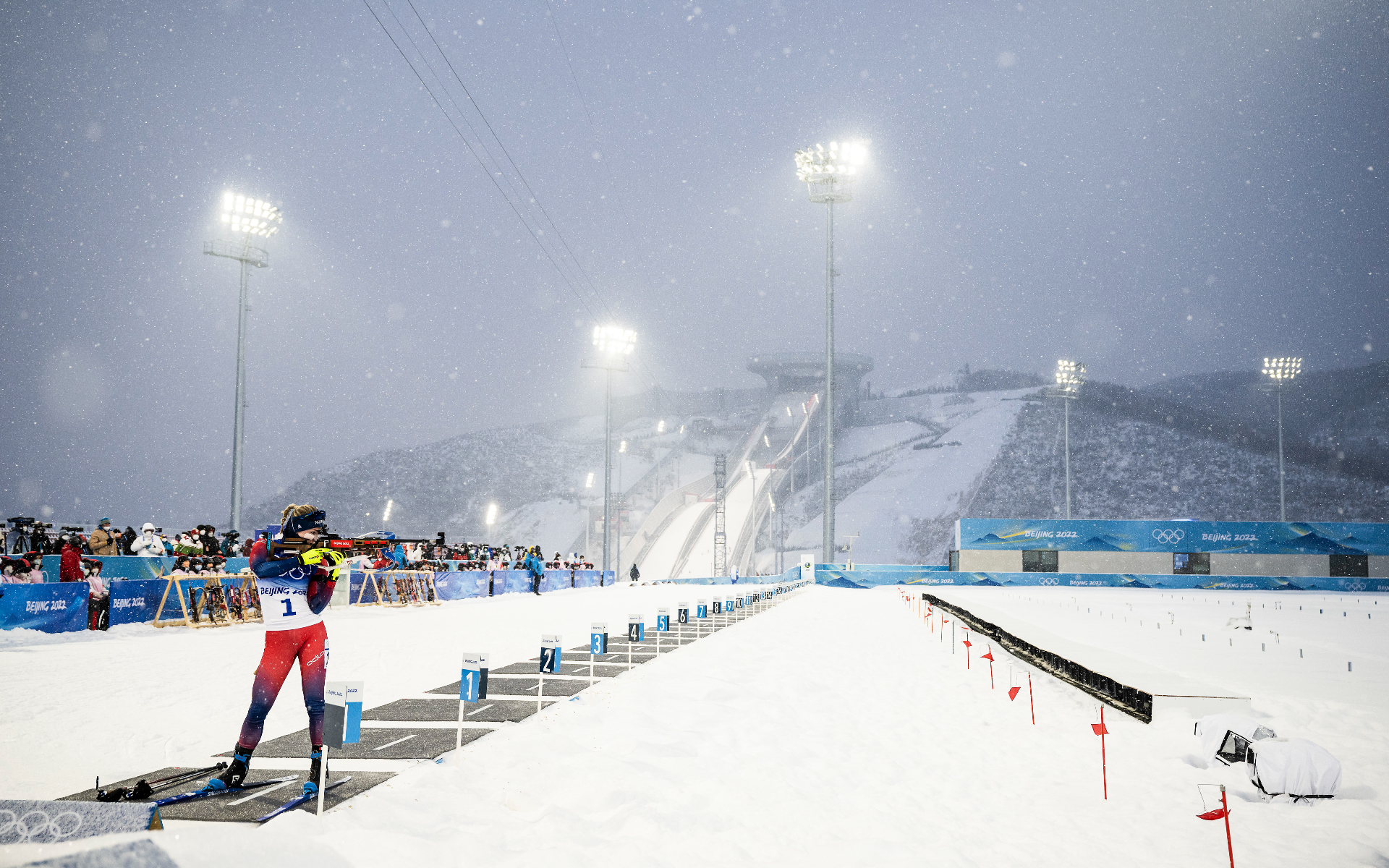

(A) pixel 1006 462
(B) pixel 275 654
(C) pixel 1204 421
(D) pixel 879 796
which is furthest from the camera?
(C) pixel 1204 421

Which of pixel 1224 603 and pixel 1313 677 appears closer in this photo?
pixel 1313 677

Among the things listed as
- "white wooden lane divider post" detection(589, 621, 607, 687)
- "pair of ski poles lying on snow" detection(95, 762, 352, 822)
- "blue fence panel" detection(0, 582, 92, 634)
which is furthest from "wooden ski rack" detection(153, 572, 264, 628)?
"pair of ski poles lying on snow" detection(95, 762, 352, 822)

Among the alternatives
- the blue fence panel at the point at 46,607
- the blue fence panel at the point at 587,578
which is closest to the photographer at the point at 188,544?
the blue fence panel at the point at 46,607

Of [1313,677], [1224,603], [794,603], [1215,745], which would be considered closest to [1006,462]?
[1224,603]

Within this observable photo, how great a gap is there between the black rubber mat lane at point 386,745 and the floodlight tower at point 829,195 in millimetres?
39305

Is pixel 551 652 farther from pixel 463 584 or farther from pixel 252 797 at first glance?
pixel 463 584

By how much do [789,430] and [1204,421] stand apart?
60448 mm

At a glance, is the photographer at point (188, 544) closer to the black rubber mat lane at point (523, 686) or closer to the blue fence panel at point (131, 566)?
the blue fence panel at point (131, 566)

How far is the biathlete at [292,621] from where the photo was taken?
652cm

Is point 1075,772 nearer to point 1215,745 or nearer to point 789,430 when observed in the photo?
point 1215,745

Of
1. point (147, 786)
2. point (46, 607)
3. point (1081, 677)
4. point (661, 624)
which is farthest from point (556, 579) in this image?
point (147, 786)

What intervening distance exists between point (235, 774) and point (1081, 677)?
469 inches

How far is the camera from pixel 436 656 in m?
15.7

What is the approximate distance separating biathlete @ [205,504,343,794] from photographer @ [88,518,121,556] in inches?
680
